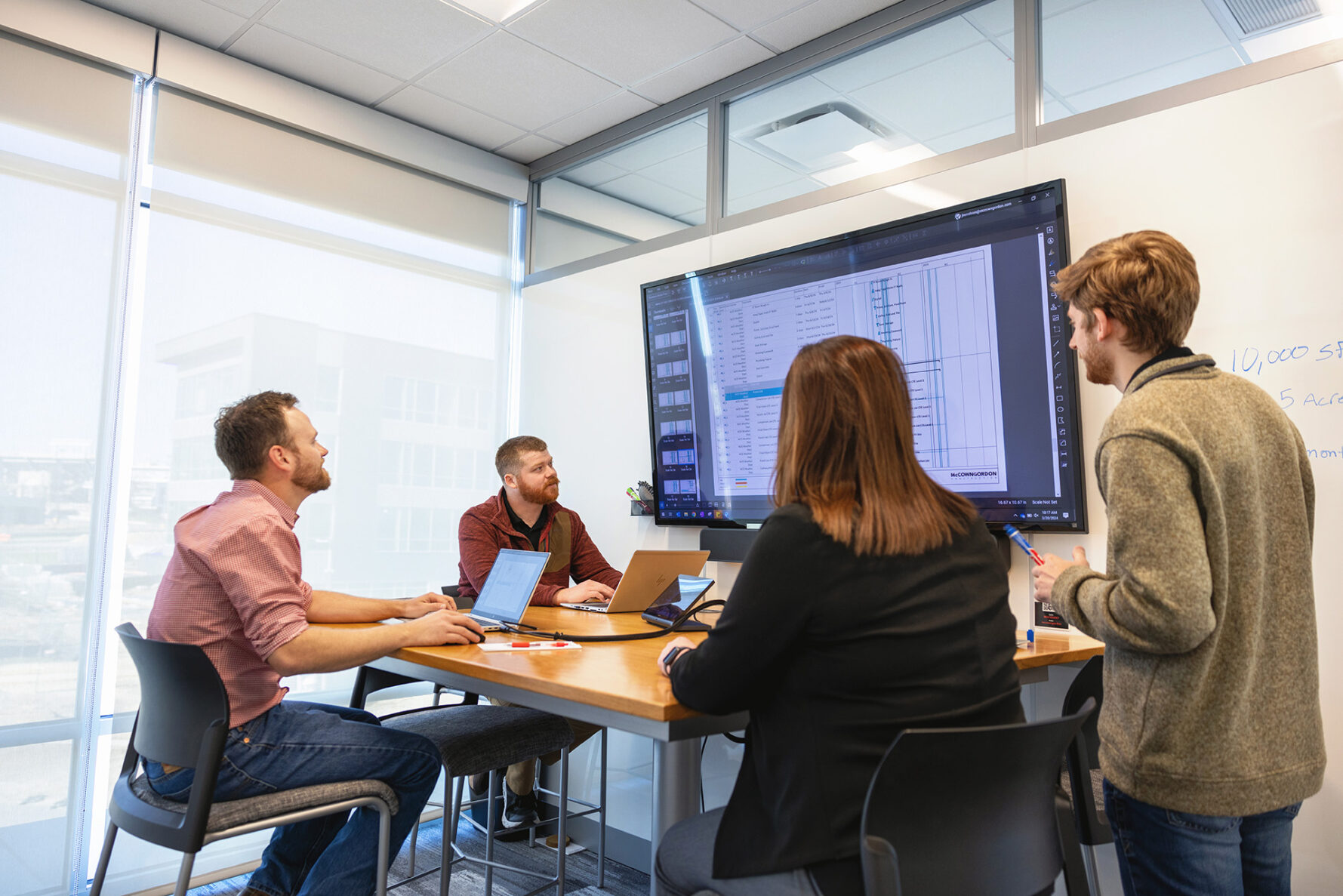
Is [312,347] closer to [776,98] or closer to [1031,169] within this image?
[776,98]

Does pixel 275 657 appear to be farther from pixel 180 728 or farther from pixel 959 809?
pixel 959 809

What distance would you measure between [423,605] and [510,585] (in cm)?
27

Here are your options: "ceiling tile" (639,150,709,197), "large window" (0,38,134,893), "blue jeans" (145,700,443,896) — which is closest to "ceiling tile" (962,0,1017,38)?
"ceiling tile" (639,150,709,197)

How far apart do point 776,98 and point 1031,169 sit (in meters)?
1.11

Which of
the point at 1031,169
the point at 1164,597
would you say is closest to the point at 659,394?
the point at 1031,169

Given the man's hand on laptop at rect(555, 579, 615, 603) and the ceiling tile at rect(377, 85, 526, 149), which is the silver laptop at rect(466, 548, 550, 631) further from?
the ceiling tile at rect(377, 85, 526, 149)

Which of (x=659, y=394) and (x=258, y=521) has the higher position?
(x=659, y=394)

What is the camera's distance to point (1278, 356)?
207 centimetres

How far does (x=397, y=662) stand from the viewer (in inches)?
75.0

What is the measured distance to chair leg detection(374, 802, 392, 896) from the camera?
179 cm

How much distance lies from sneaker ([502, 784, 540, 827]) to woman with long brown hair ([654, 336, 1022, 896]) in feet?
7.68

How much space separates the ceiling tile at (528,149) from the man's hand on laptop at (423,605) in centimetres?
241

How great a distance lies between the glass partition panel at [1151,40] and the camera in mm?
2127

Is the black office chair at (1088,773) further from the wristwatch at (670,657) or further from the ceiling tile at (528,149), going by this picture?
the ceiling tile at (528,149)
